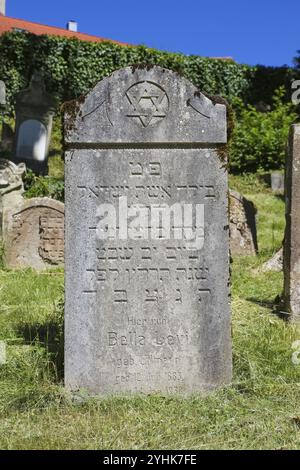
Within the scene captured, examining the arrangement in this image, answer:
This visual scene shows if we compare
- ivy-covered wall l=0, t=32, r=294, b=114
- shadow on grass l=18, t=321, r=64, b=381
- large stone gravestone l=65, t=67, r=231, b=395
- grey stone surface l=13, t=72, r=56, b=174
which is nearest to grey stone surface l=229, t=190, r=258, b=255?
shadow on grass l=18, t=321, r=64, b=381

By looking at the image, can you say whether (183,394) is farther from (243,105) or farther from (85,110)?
(243,105)

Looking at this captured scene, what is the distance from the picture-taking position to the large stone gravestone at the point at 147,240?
13.1 feet

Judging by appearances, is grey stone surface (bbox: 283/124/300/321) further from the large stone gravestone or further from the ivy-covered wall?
the ivy-covered wall

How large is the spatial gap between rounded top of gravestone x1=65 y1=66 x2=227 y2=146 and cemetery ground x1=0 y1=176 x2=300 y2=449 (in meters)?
1.53

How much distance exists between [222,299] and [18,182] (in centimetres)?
776

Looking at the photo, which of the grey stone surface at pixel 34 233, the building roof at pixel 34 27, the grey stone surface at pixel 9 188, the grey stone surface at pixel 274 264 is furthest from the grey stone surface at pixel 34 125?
the building roof at pixel 34 27

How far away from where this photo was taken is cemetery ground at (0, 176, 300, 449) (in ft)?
10.8

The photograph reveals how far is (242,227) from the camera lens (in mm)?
10000

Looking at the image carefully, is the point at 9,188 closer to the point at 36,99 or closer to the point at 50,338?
the point at 36,99

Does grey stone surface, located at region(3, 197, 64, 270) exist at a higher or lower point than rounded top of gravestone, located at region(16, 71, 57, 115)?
lower

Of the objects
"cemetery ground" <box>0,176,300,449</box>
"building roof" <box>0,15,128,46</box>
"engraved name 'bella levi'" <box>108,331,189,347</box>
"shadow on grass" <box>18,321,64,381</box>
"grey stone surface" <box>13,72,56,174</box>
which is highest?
"building roof" <box>0,15,128,46</box>

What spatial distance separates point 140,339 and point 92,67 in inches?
695

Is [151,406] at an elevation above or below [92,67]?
below

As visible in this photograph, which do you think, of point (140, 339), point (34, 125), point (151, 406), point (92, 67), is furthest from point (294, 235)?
point (92, 67)
